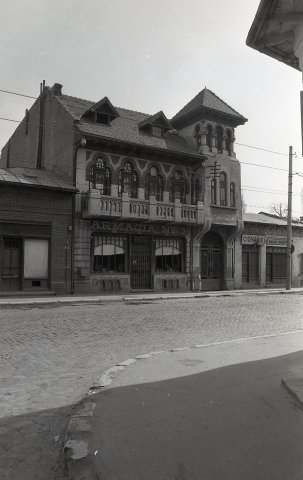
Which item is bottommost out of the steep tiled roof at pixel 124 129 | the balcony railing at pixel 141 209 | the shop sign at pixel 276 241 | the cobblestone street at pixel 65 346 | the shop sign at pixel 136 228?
the cobblestone street at pixel 65 346

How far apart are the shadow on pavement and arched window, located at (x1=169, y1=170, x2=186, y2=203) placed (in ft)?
68.5

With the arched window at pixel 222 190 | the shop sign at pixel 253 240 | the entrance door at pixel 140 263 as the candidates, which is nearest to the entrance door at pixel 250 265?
the shop sign at pixel 253 240

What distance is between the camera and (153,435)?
4.23 m

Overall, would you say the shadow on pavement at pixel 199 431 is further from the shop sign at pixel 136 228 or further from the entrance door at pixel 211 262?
the entrance door at pixel 211 262

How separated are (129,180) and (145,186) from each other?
104 cm

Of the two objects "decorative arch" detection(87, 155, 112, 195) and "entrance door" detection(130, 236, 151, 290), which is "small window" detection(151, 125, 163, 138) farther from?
"entrance door" detection(130, 236, 151, 290)

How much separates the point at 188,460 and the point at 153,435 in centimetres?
61

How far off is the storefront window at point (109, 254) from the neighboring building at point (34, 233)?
5.68 feet

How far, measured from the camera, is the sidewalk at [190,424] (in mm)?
3570

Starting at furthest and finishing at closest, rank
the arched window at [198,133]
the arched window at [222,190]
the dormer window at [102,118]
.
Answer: the arched window at [222,190], the arched window at [198,133], the dormer window at [102,118]

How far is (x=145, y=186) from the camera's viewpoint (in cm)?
2552

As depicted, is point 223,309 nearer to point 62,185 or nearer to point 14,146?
point 62,185

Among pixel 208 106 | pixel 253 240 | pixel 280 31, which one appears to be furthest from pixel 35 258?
pixel 280 31

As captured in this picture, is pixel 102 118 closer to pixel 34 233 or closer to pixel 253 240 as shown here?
pixel 34 233
